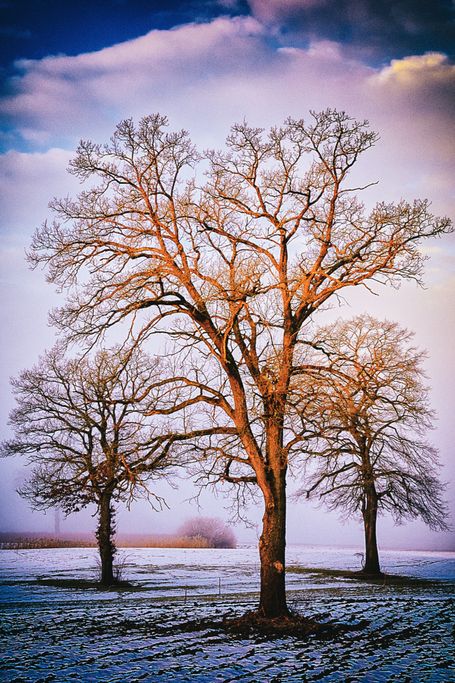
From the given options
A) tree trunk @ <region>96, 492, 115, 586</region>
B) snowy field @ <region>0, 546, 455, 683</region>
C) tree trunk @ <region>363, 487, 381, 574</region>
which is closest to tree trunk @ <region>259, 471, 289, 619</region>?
snowy field @ <region>0, 546, 455, 683</region>

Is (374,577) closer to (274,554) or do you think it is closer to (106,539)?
(106,539)

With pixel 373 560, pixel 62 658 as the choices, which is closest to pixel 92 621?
pixel 62 658

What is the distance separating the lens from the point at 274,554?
12.2 meters

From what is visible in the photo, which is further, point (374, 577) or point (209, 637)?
point (374, 577)

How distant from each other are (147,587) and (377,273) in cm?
1605

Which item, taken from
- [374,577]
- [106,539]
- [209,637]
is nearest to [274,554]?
[209,637]

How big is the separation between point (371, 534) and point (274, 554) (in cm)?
1646

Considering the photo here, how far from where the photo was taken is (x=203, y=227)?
43.4ft

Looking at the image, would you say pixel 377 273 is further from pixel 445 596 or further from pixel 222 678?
pixel 445 596

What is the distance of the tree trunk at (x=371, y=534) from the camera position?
2643cm

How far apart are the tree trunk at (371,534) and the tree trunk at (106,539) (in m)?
12.9

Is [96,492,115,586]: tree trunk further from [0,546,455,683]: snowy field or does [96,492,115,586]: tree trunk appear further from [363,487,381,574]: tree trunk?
[363,487,381,574]: tree trunk

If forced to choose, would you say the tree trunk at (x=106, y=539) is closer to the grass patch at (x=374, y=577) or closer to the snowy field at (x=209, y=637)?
the snowy field at (x=209, y=637)

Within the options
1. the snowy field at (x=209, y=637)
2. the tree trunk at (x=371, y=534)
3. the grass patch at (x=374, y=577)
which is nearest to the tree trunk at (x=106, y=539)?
the snowy field at (x=209, y=637)
